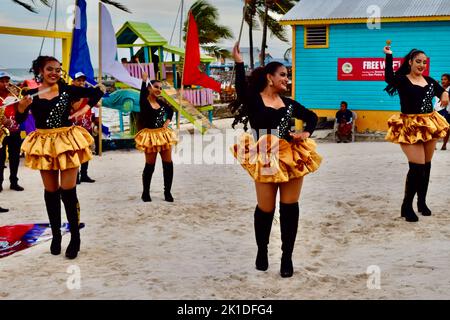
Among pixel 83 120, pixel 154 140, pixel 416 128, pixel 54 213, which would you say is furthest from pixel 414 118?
pixel 83 120

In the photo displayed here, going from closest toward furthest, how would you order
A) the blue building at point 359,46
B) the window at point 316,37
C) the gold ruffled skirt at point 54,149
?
the gold ruffled skirt at point 54,149
the blue building at point 359,46
the window at point 316,37

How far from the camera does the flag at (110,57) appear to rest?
1023 centimetres

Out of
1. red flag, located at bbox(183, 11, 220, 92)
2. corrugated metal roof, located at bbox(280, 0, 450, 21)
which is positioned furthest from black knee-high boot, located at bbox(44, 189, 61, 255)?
corrugated metal roof, located at bbox(280, 0, 450, 21)

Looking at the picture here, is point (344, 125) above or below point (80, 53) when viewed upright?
below

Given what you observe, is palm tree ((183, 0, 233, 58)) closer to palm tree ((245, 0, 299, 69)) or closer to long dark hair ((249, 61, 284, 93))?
palm tree ((245, 0, 299, 69))

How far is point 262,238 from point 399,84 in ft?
9.09

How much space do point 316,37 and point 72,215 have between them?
43.9ft

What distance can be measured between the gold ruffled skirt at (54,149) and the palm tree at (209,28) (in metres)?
29.4

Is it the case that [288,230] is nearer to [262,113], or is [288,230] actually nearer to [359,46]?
[262,113]

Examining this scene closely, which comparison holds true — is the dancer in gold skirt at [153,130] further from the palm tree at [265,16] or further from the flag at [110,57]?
the palm tree at [265,16]

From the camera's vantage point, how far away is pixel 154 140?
8133 mm

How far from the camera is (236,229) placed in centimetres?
690

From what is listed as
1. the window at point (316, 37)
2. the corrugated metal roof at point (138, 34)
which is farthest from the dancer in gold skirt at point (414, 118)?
the corrugated metal roof at point (138, 34)

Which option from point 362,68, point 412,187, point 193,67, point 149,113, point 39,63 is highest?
point 362,68
